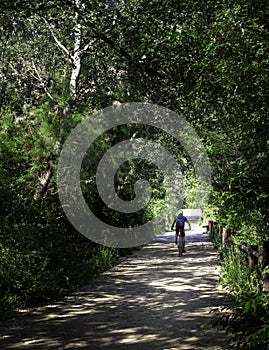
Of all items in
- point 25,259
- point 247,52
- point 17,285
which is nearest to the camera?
point 247,52

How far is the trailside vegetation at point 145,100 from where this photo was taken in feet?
22.6

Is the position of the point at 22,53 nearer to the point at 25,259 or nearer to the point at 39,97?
the point at 39,97

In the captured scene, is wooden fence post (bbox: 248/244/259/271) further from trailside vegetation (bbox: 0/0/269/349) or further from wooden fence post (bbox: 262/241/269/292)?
wooden fence post (bbox: 262/241/269/292)

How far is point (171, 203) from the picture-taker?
4912cm

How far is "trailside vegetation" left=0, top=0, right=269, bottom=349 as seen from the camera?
687 centimetres

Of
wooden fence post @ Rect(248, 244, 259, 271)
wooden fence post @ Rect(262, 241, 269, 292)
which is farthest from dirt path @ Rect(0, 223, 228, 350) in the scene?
wooden fence post @ Rect(262, 241, 269, 292)

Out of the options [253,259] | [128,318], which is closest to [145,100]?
[253,259]

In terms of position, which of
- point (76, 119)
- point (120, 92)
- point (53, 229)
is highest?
point (120, 92)

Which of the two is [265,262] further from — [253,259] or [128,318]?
[128,318]

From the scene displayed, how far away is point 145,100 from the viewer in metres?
18.0

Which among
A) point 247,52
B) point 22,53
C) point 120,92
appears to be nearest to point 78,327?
point 247,52

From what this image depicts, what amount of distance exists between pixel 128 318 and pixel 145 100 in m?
9.91

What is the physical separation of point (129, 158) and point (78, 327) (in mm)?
10827

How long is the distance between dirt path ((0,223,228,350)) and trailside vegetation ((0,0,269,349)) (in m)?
0.62
